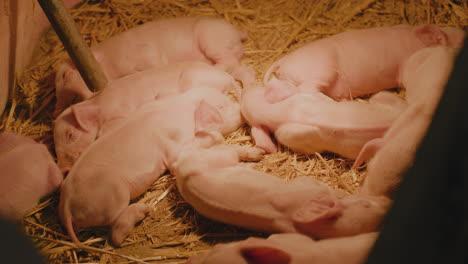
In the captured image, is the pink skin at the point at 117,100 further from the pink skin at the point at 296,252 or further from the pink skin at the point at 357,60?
the pink skin at the point at 296,252

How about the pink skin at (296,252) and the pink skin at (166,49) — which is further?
the pink skin at (166,49)

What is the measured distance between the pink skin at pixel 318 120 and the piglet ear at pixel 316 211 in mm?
587

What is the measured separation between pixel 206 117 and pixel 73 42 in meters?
1.19

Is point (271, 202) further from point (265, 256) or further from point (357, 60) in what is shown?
point (357, 60)

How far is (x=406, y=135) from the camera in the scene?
2.13 meters

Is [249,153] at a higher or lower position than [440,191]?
lower

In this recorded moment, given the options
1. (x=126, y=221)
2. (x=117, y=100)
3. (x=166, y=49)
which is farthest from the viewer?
(x=166, y=49)

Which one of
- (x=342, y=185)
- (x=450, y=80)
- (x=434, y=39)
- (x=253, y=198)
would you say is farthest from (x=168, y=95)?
(x=450, y=80)

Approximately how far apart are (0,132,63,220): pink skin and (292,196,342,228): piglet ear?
182cm

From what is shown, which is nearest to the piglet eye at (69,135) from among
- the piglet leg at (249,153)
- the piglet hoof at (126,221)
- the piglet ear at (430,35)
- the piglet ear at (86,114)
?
the piglet ear at (86,114)

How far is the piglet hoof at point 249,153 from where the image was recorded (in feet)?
9.18

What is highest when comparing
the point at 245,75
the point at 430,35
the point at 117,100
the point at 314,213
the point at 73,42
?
the point at 73,42

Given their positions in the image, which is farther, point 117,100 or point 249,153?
point 117,100

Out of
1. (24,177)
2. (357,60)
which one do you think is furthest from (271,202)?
(24,177)
